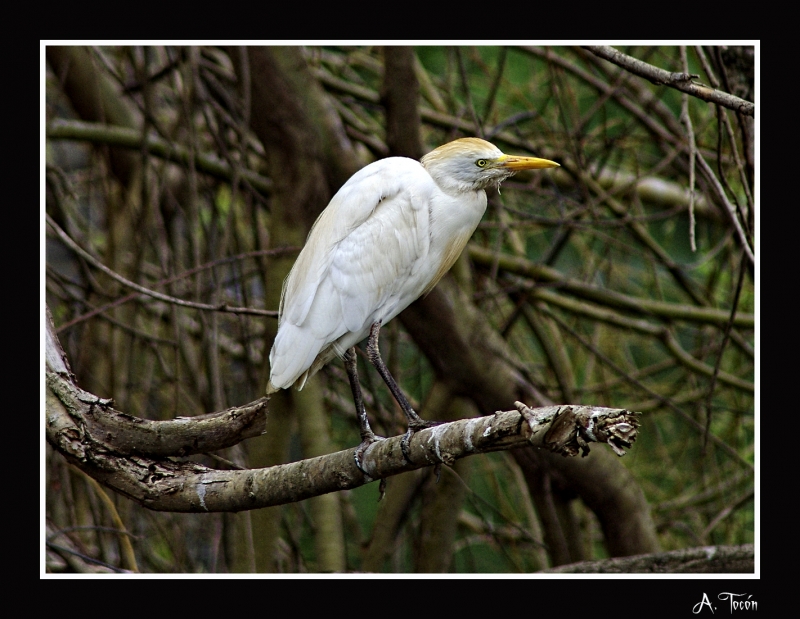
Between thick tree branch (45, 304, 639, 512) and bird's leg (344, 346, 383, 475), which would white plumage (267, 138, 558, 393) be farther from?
thick tree branch (45, 304, 639, 512)

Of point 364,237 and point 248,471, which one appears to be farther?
point 364,237

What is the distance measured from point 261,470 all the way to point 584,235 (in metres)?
1.74

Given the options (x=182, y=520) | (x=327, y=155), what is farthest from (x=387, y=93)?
(x=182, y=520)

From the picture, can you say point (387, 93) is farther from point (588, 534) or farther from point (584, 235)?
point (588, 534)

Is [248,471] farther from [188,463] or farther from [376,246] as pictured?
[376,246]

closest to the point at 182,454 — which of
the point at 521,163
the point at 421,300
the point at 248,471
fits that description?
the point at 248,471

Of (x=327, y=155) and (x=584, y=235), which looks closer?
(x=327, y=155)

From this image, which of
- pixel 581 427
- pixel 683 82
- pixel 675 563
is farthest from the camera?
pixel 675 563

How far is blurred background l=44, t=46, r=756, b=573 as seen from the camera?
2.08 m

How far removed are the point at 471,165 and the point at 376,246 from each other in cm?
27

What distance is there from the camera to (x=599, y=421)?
1045mm

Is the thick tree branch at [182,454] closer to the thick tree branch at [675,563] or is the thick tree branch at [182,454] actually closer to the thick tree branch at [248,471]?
the thick tree branch at [248,471]

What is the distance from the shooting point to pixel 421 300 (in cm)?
208

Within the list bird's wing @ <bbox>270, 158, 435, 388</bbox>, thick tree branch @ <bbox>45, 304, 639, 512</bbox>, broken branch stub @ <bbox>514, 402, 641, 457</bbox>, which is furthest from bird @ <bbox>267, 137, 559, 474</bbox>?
broken branch stub @ <bbox>514, 402, 641, 457</bbox>
